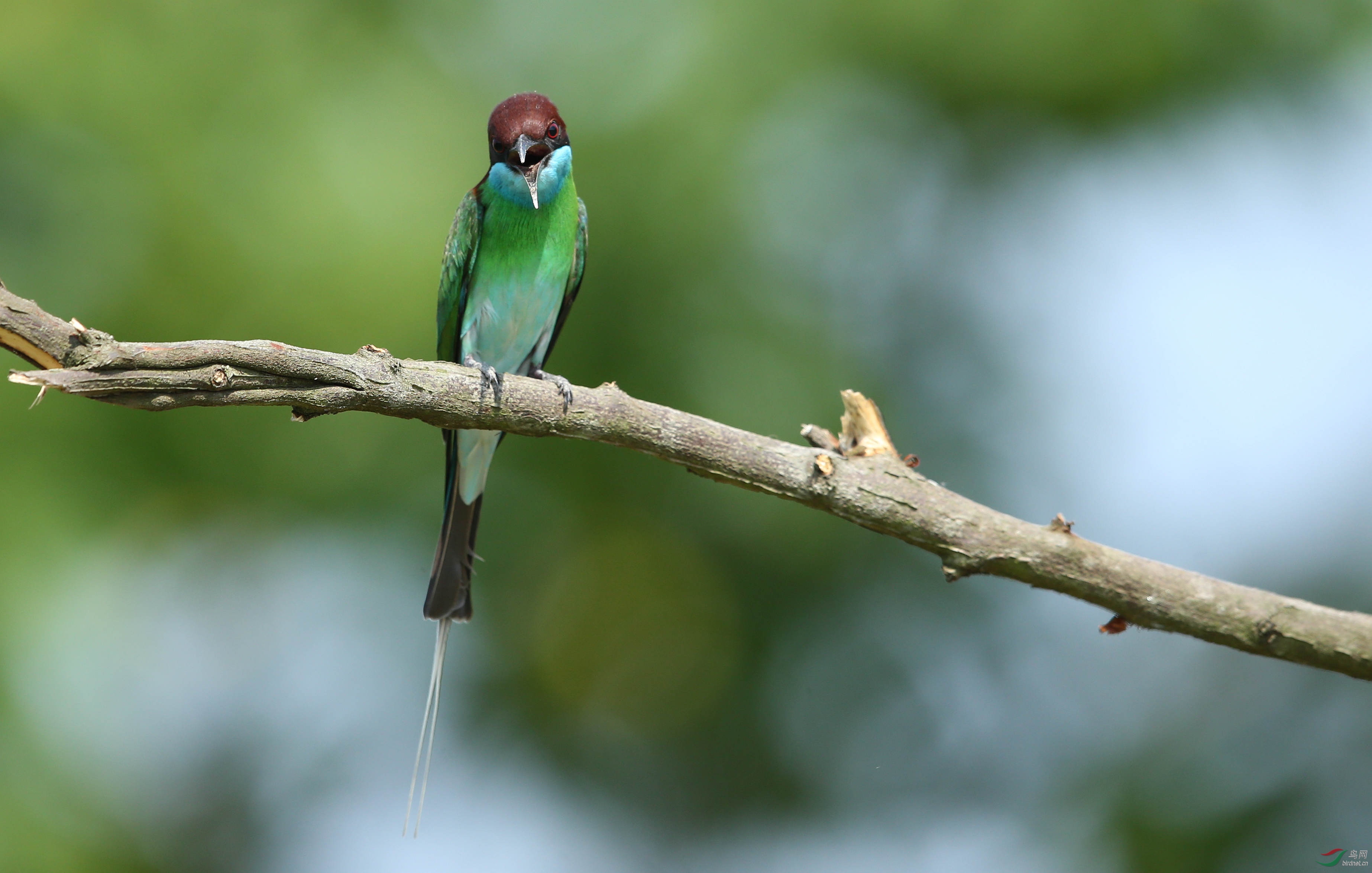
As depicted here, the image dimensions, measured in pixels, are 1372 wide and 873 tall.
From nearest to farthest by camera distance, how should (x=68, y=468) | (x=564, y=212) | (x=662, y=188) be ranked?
(x=564, y=212)
(x=68, y=468)
(x=662, y=188)

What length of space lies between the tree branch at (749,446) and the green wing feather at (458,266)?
137 cm

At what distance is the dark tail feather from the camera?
3.21 meters

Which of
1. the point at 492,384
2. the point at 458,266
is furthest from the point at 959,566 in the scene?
the point at 458,266

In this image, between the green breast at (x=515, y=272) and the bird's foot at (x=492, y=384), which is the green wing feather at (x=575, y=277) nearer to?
the green breast at (x=515, y=272)

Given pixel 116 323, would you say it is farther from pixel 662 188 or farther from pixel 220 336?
pixel 662 188

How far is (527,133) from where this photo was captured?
3162 millimetres

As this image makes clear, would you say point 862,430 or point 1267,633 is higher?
point 862,430

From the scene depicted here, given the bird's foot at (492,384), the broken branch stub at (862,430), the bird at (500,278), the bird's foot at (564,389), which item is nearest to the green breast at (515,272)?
the bird at (500,278)

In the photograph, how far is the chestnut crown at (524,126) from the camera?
316 centimetres

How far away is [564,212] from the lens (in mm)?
3594

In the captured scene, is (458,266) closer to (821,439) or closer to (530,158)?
Answer: (530,158)

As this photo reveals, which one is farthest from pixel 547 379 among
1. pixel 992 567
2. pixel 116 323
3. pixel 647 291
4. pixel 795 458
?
pixel 116 323

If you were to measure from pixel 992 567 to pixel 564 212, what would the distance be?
212 cm

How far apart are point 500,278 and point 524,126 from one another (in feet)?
1.92
